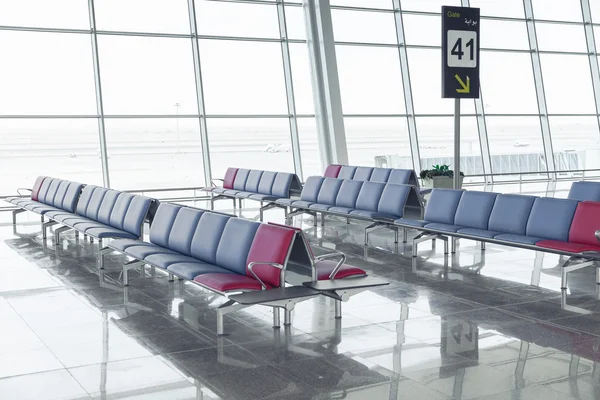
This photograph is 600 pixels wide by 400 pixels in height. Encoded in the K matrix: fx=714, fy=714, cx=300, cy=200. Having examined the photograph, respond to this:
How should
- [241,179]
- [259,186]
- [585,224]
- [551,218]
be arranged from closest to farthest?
[585,224]
[551,218]
[259,186]
[241,179]

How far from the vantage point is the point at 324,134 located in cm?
1577

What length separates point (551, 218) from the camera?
731cm

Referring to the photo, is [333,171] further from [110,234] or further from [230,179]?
[110,234]

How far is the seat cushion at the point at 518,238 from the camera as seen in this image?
23.6 ft

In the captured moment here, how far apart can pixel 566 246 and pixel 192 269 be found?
353 cm

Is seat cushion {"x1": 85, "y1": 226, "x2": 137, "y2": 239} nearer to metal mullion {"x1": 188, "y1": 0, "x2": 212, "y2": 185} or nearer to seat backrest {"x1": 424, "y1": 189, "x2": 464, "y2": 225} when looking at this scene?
seat backrest {"x1": 424, "y1": 189, "x2": 464, "y2": 225}

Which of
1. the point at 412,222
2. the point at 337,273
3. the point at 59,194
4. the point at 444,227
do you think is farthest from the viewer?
the point at 59,194

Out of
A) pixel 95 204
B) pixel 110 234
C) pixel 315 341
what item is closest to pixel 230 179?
pixel 95 204

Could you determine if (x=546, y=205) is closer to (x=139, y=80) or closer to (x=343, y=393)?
(x=343, y=393)

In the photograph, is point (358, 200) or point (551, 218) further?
point (358, 200)

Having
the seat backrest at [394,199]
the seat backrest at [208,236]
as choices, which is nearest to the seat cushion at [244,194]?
the seat backrest at [394,199]

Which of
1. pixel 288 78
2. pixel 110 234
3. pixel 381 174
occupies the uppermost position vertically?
pixel 288 78

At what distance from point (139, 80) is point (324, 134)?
5263 mm

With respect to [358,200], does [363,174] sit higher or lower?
higher
